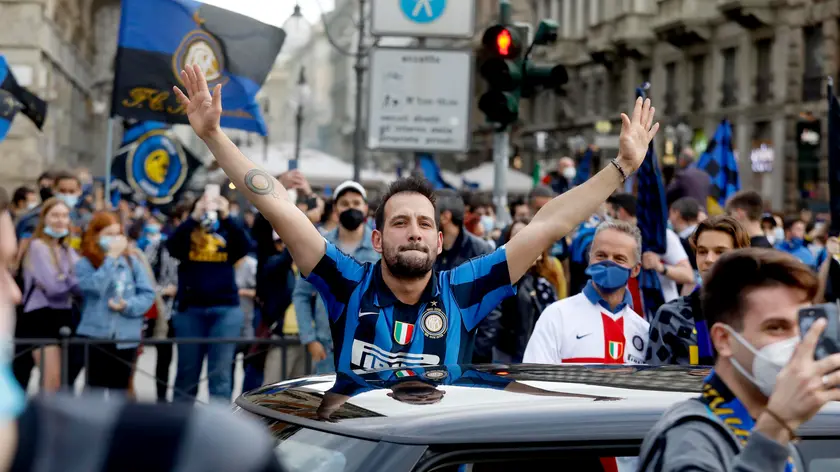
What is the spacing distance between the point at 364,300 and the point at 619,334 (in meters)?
1.61

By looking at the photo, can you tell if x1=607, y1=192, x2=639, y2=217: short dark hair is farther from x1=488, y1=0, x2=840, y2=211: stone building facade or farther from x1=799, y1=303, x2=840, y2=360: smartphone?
x1=488, y1=0, x2=840, y2=211: stone building facade

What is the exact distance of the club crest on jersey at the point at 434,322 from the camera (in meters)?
4.95

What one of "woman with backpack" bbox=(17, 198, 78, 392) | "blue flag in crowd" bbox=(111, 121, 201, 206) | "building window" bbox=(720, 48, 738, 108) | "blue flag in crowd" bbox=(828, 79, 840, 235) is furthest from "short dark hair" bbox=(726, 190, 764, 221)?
"building window" bbox=(720, 48, 738, 108)

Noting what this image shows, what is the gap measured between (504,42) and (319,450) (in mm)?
9199

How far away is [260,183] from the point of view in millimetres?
5230

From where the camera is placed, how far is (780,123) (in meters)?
38.5

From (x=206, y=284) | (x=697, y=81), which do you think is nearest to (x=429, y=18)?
(x=206, y=284)

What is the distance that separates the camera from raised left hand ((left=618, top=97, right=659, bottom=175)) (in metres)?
5.10

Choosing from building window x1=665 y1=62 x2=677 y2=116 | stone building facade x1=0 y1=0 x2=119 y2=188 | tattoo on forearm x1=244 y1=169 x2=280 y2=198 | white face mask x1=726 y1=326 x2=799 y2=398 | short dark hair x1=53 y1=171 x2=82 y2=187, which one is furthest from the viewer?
building window x1=665 y1=62 x2=677 y2=116

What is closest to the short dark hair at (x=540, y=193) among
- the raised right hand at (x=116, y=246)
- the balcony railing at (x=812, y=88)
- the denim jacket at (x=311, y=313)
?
the denim jacket at (x=311, y=313)

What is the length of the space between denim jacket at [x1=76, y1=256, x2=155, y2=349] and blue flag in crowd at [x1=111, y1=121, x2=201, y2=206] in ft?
17.2

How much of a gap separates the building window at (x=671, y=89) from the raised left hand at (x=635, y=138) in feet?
137

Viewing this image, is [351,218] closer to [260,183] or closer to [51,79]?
[260,183]

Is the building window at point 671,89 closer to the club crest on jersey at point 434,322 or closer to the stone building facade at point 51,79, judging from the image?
the stone building facade at point 51,79
